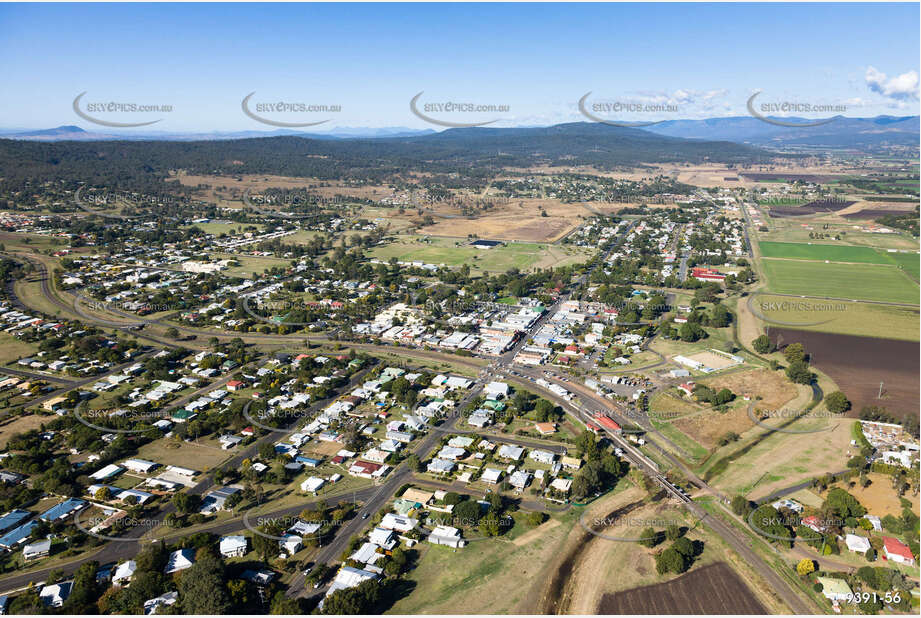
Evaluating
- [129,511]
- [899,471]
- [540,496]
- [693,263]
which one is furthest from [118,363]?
[693,263]

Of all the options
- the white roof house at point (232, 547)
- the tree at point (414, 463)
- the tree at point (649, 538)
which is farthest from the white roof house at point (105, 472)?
the tree at point (649, 538)

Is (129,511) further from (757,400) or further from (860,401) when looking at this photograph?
(860,401)

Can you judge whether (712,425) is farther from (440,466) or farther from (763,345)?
(440,466)

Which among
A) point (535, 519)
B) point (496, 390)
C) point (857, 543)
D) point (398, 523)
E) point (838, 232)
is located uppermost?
point (838, 232)

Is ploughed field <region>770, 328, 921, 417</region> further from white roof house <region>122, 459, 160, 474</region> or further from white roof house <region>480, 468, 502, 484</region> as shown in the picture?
white roof house <region>122, 459, 160, 474</region>

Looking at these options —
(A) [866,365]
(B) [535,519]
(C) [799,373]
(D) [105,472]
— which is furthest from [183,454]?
(A) [866,365]

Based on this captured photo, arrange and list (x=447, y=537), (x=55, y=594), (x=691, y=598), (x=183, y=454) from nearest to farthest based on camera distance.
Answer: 1. (x=55, y=594)
2. (x=691, y=598)
3. (x=447, y=537)
4. (x=183, y=454)
